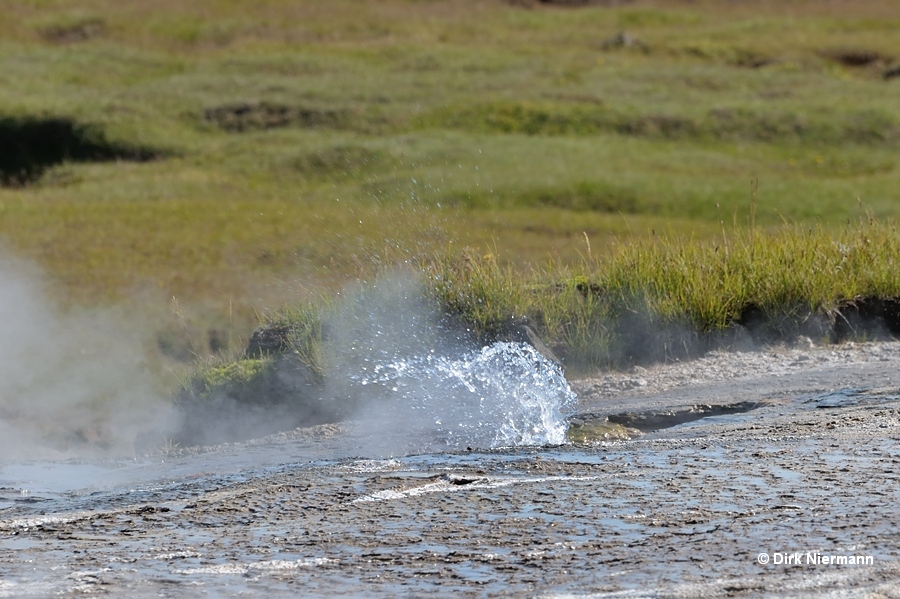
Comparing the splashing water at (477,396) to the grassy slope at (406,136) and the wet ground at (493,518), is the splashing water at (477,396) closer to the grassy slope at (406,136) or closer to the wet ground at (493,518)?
the wet ground at (493,518)

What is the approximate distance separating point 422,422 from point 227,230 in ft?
42.5

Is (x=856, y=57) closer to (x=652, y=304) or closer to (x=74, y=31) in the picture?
(x=74, y=31)

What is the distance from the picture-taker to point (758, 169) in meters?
27.0

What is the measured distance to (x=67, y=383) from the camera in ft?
41.8

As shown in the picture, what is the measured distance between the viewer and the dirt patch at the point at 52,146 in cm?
2850

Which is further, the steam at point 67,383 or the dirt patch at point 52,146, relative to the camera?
the dirt patch at point 52,146

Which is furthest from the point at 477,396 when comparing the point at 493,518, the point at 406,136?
the point at 406,136

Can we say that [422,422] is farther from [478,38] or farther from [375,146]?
[478,38]

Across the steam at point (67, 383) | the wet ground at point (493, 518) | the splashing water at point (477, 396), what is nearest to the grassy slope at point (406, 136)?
the steam at point (67, 383)

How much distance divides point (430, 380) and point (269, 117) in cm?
2312

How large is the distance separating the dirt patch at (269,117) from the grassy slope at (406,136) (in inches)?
6.6

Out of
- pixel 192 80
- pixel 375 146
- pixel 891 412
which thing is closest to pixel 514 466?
pixel 891 412

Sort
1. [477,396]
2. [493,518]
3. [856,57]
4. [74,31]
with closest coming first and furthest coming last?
[493,518] → [477,396] → [856,57] → [74,31]

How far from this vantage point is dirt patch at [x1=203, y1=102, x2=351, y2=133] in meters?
30.6
